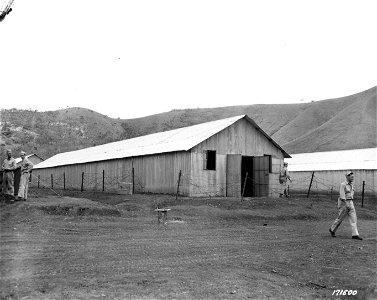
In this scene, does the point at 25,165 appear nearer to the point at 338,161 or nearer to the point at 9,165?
the point at 9,165

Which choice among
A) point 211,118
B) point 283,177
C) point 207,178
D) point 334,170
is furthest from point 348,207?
point 211,118

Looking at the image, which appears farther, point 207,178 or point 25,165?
point 207,178

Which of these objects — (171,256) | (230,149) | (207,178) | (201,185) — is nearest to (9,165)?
(171,256)

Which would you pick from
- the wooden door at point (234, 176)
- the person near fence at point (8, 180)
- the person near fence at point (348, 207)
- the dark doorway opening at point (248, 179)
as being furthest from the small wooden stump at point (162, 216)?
the dark doorway opening at point (248, 179)

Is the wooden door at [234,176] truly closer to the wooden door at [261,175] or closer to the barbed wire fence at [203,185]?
the barbed wire fence at [203,185]

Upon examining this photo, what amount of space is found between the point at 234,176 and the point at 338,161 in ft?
62.6

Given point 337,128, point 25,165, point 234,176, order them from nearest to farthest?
1. point 25,165
2. point 234,176
3. point 337,128

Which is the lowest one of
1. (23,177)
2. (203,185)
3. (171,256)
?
(171,256)

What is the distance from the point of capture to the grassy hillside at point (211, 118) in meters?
71.9

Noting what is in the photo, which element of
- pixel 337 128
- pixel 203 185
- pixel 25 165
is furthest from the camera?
pixel 337 128

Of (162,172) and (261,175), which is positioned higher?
(162,172)

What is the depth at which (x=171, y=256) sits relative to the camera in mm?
9516

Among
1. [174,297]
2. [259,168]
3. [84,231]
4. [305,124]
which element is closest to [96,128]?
[305,124]

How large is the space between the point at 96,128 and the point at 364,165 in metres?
63.0
